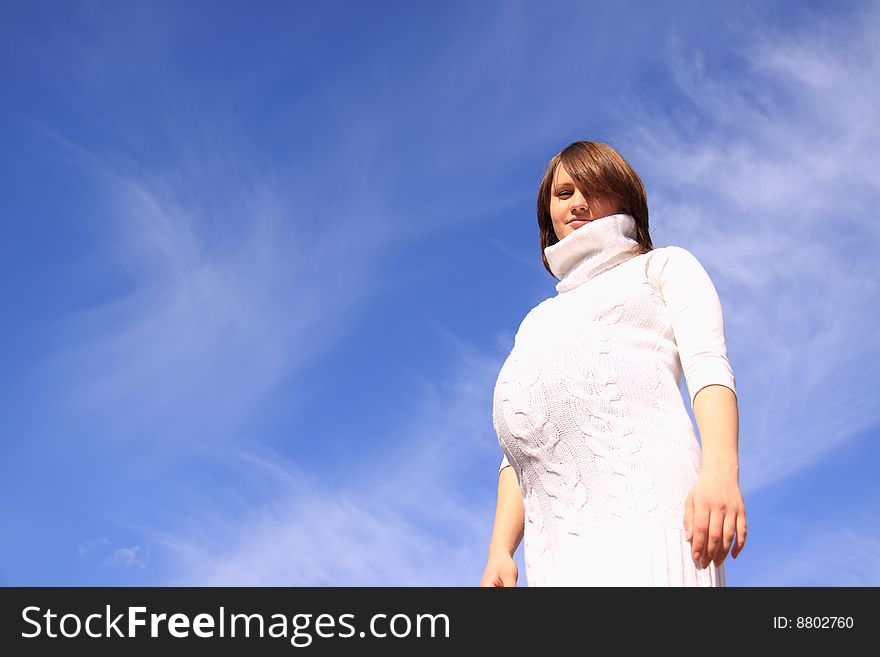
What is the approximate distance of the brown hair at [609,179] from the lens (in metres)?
4.32

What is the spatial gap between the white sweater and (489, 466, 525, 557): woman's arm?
0.90 feet

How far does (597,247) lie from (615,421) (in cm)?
99

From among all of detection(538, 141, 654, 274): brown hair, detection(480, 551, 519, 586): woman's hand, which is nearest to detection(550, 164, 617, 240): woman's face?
detection(538, 141, 654, 274): brown hair

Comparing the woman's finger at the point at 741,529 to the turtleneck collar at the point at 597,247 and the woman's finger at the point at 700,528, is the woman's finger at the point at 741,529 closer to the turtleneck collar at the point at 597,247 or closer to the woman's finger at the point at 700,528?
the woman's finger at the point at 700,528

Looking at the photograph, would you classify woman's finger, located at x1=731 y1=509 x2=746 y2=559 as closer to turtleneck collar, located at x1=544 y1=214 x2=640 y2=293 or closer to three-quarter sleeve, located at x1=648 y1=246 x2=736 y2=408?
three-quarter sleeve, located at x1=648 y1=246 x2=736 y2=408

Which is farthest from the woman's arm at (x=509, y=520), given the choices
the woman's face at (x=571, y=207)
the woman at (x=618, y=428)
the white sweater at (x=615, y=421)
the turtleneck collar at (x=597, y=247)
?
the woman's face at (x=571, y=207)

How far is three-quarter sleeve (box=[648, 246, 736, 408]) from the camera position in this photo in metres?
3.39

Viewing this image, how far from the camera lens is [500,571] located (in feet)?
13.1

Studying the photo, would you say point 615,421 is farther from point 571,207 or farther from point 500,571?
point 571,207
